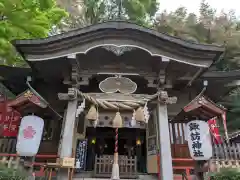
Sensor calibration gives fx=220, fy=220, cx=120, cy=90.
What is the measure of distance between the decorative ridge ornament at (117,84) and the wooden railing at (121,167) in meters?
2.84

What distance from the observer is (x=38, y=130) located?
6.77m

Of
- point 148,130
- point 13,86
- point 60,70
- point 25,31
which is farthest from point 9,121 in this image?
point 148,130

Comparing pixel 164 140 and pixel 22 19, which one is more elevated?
pixel 22 19

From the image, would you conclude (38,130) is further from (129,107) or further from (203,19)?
(203,19)

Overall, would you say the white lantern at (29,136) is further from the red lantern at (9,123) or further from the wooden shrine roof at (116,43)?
the red lantern at (9,123)

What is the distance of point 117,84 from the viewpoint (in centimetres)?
807

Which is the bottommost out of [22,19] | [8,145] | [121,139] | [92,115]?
[8,145]

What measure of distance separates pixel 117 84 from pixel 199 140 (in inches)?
132

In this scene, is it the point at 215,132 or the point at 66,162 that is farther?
the point at 215,132

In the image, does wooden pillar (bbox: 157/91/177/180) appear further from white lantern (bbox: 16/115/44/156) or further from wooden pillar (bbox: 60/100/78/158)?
white lantern (bbox: 16/115/44/156)

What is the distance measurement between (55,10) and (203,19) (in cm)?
2048

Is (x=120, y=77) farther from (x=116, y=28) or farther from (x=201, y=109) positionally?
(x=201, y=109)

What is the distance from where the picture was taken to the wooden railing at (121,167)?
861 centimetres

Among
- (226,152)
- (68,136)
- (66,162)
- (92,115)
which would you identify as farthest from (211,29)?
(66,162)
